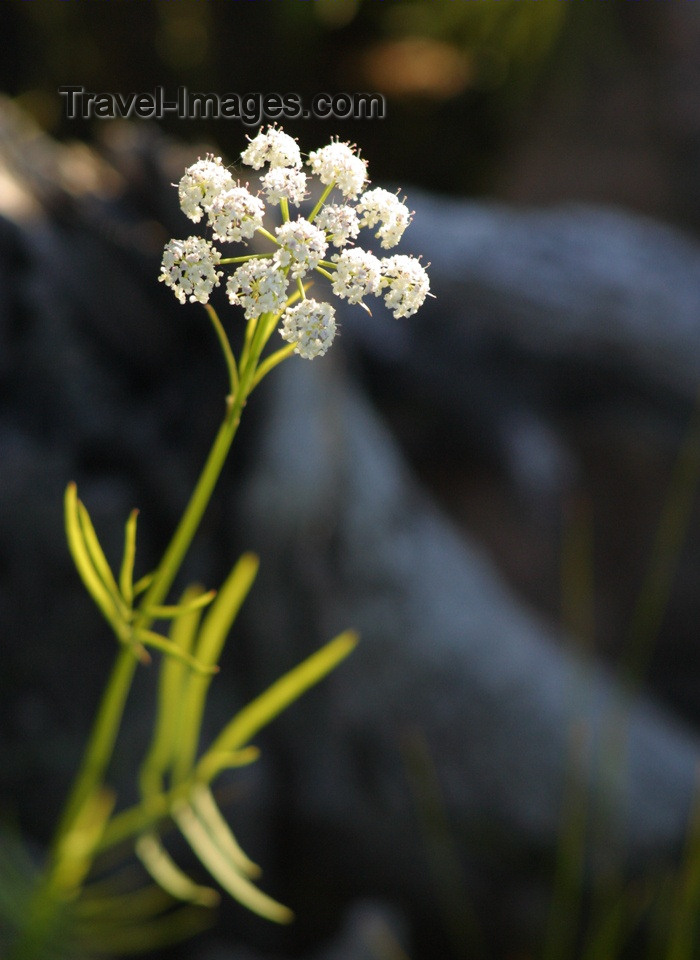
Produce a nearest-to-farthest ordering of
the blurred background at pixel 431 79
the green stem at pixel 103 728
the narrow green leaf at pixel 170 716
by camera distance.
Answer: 1. the green stem at pixel 103 728
2. the narrow green leaf at pixel 170 716
3. the blurred background at pixel 431 79

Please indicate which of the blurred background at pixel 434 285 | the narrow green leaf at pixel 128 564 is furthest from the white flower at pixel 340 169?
the blurred background at pixel 434 285

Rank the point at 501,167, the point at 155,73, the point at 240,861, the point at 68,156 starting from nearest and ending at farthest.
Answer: the point at 240,861 → the point at 68,156 → the point at 155,73 → the point at 501,167

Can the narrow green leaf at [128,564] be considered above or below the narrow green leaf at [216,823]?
above

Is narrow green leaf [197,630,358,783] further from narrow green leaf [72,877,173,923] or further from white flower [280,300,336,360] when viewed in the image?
narrow green leaf [72,877,173,923]

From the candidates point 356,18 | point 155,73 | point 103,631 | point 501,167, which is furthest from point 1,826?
point 356,18

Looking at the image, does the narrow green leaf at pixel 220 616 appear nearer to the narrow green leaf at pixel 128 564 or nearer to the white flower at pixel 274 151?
the narrow green leaf at pixel 128 564

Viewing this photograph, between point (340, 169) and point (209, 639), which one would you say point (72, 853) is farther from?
point (340, 169)

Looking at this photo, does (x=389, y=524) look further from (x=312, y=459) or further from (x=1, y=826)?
(x=1, y=826)

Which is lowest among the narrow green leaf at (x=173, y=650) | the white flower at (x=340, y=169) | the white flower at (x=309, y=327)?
the narrow green leaf at (x=173, y=650)


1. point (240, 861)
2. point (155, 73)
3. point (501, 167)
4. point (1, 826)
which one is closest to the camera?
point (240, 861)
